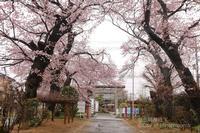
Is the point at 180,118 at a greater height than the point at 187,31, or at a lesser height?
lesser

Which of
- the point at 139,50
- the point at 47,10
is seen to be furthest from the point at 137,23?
the point at 139,50

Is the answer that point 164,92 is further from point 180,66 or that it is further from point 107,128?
point 180,66

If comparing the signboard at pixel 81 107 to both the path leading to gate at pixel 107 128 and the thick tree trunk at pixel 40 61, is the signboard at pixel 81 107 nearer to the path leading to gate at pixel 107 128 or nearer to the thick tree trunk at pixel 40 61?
the path leading to gate at pixel 107 128

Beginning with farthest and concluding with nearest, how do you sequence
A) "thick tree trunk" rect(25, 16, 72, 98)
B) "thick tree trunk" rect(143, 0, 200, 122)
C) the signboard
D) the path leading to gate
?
the signboard < "thick tree trunk" rect(25, 16, 72, 98) < the path leading to gate < "thick tree trunk" rect(143, 0, 200, 122)

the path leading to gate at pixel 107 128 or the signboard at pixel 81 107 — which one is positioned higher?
the signboard at pixel 81 107

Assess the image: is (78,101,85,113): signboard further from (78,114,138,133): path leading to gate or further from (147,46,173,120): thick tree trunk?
(147,46,173,120): thick tree trunk

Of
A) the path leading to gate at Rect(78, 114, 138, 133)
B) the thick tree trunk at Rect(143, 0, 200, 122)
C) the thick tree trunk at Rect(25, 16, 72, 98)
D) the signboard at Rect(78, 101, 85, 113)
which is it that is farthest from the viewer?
the signboard at Rect(78, 101, 85, 113)

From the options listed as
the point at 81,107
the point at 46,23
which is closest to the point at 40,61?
the point at 46,23

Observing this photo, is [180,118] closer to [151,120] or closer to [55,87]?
[151,120]

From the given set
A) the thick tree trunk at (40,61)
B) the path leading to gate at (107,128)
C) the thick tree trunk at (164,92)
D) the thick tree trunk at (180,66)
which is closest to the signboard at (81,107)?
the path leading to gate at (107,128)

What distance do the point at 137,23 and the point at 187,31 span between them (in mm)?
3306

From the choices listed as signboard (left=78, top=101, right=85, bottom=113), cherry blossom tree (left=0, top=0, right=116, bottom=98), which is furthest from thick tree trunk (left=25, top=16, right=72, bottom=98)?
signboard (left=78, top=101, right=85, bottom=113)

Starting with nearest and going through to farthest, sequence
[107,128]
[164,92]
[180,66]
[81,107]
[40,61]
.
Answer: [180,66] → [40,61] → [107,128] → [164,92] → [81,107]

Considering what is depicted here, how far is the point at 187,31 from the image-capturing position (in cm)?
2548
